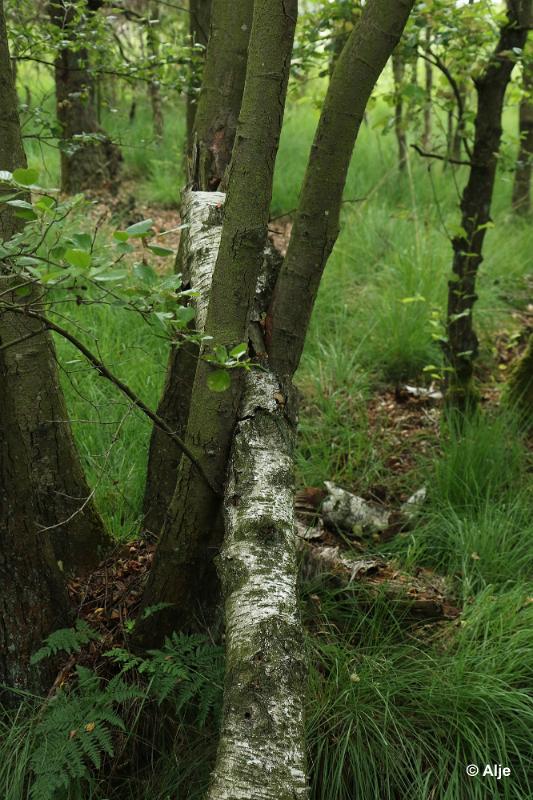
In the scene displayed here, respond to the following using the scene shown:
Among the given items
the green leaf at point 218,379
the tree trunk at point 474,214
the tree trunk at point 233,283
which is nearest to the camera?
the green leaf at point 218,379

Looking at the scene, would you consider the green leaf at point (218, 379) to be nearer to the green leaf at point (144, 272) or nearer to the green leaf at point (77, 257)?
the green leaf at point (144, 272)

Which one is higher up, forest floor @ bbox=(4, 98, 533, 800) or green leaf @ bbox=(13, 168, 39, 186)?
green leaf @ bbox=(13, 168, 39, 186)

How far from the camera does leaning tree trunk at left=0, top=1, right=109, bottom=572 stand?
2156mm

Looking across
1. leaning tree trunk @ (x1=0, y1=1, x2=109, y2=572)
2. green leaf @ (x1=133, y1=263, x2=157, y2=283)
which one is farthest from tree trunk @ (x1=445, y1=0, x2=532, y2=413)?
green leaf @ (x1=133, y1=263, x2=157, y2=283)

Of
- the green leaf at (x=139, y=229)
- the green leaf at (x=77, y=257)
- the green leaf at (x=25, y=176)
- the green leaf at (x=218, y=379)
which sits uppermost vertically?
the green leaf at (x=25, y=176)

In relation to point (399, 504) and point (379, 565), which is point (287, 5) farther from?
point (399, 504)

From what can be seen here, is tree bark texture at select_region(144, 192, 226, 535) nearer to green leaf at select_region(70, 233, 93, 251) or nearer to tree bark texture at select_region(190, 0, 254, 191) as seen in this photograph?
tree bark texture at select_region(190, 0, 254, 191)

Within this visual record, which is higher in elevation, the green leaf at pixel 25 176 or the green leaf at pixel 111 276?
the green leaf at pixel 25 176

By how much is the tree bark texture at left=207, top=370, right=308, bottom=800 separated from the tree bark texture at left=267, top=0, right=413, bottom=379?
292 millimetres

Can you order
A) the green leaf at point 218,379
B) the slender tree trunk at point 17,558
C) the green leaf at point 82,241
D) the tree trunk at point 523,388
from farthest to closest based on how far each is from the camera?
the tree trunk at point 523,388 → the slender tree trunk at point 17,558 → the green leaf at point 218,379 → the green leaf at point 82,241

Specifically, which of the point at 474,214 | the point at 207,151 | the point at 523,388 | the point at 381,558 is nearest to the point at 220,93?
the point at 207,151

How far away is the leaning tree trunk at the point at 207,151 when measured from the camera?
8.09 ft

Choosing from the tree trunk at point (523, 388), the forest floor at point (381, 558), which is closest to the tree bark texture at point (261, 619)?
the forest floor at point (381, 558)

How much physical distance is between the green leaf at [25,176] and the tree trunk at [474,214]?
2.72m
